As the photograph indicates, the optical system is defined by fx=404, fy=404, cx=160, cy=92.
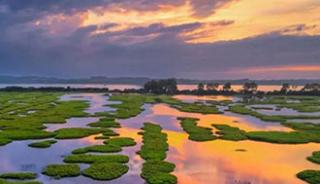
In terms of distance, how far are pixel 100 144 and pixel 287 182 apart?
1862 cm

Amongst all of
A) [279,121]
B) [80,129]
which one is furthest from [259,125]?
[80,129]

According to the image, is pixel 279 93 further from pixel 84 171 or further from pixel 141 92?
pixel 84 171

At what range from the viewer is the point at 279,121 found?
62281 mm

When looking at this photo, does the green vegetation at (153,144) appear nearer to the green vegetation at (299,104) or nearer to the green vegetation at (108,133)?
the green vegetation at (108,133)

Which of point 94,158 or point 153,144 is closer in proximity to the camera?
point 94,158

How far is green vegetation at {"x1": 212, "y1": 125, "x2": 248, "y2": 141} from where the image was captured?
4462 centimetres

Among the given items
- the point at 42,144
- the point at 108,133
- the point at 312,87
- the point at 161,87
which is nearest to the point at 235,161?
the point at 108,133

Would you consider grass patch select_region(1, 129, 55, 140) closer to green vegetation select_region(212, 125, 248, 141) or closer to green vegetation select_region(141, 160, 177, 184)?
green vegetation select_region(141, 160, 177, 184)

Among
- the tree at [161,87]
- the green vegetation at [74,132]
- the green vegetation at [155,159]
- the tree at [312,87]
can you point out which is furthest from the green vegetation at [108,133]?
the tree at [312,87]

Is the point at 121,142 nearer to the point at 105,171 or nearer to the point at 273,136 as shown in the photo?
the point at 105,171

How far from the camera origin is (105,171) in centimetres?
2873

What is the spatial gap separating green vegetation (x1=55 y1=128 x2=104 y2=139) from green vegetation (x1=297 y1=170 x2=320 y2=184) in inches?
943

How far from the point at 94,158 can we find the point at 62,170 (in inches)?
164

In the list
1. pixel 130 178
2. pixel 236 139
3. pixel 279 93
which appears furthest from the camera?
pixel 279 93
